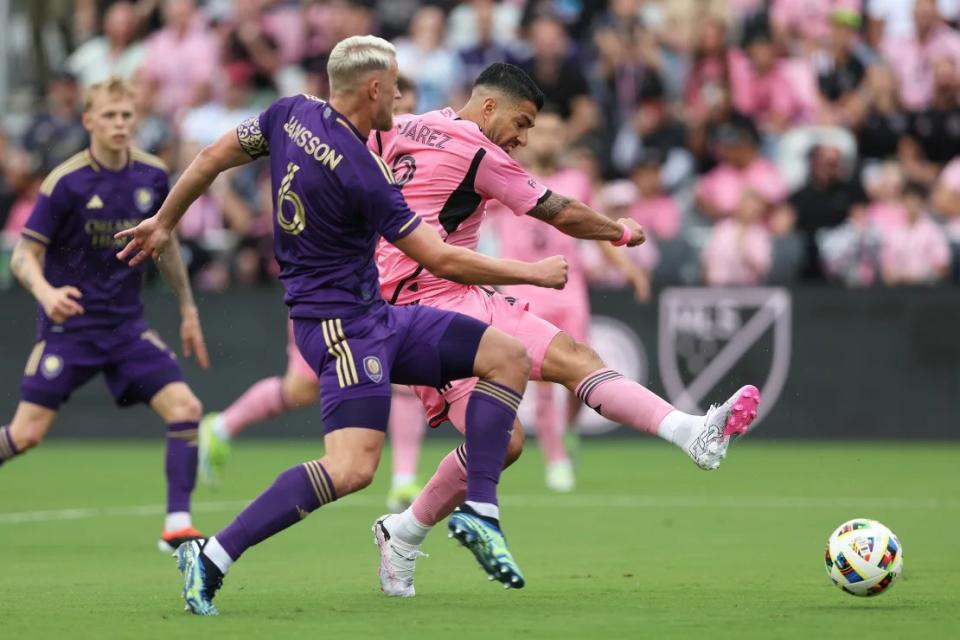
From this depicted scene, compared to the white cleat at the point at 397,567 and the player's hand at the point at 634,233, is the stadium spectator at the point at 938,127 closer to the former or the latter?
the player's hand at the point at 634,233

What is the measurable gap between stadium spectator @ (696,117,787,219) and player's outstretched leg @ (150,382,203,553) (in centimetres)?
968

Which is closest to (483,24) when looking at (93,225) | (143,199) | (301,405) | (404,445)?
(301,405)

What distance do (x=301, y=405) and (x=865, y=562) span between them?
7.39 metres

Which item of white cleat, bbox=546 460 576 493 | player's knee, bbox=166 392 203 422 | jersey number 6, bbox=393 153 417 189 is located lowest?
player's knee, bbox=166 392 203 422

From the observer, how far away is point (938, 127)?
19.6 meters

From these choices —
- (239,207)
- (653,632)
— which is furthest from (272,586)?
(239,207)

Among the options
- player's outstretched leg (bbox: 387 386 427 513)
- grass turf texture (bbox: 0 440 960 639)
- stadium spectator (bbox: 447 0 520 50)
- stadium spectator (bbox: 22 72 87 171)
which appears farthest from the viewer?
stadium spectator (bbox: 22 72 87 171)

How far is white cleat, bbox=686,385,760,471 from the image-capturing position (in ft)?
27.5

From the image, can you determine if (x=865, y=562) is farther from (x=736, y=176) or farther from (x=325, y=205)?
(x=736, y=176)

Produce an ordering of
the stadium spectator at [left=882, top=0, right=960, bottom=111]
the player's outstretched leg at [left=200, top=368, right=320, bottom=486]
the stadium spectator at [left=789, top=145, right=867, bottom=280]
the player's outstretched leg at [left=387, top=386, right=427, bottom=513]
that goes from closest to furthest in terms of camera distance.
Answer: the player's outstretched leg at [left=387, top=386, right=427, bottom=513], the player's outstretched leg at [left=200, top=368, right=320, bottom=486], the stadium spectator at [left=789, top=145, right=867, bottom=280], the stadium spectator at [left=882, top=0, right=960, bottom=111]

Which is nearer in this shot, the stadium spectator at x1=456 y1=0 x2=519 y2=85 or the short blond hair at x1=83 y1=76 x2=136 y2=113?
the short blond hair at x1=83 y1=76 x2=136 y2=113

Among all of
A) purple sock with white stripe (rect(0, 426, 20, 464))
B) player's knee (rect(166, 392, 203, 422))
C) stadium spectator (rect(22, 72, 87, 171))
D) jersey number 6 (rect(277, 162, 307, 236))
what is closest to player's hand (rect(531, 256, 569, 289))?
jersey number 6 (rect(277, 162, 307, 236))

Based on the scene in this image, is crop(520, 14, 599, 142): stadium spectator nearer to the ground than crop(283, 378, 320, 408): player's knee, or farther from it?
farther from it

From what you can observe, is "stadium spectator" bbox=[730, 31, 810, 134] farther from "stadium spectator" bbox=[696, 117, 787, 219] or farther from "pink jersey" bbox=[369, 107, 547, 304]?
"pink jersey" bbox=[369, 107, 547, 304]
